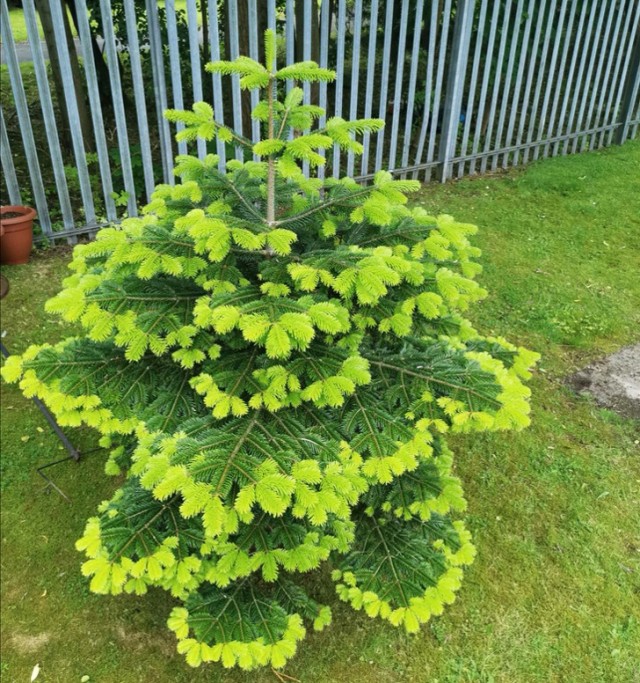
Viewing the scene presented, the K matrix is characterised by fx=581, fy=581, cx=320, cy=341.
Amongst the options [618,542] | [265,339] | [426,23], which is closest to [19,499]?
[265,339]

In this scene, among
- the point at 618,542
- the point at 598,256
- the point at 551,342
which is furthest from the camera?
the point at 598,256

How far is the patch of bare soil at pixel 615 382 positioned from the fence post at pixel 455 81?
3695 millimetres

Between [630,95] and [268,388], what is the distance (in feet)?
29.7

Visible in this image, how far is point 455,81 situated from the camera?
6.71 meters

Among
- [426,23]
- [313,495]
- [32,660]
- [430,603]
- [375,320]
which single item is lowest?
[32,660]

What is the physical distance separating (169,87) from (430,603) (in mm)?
9048

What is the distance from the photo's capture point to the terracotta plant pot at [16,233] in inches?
182

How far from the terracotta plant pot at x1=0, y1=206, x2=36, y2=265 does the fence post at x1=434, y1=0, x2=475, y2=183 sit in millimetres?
4626

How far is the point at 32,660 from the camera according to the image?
2.44 metres

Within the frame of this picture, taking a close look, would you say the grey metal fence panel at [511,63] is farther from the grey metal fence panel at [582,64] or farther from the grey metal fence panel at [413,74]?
the grey metal fence panel at [413,74]

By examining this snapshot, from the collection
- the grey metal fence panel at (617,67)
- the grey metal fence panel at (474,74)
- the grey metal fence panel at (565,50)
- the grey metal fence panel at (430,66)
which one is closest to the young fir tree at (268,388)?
the grey metal fence panel at (430,66)

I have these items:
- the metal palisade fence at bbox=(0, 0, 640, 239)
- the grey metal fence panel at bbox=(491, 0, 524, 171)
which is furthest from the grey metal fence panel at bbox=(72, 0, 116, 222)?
the grey metal fence panel at bbox=(491, 0, 524, 171)

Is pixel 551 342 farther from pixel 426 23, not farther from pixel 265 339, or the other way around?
pixel 426 23

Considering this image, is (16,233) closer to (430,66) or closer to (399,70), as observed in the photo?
(399,70)
